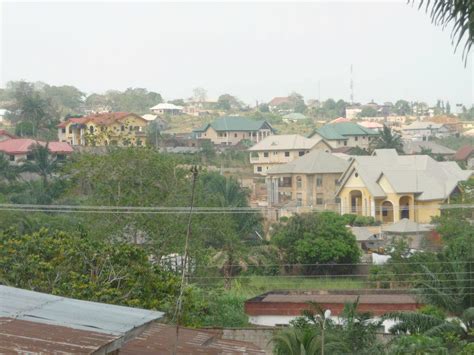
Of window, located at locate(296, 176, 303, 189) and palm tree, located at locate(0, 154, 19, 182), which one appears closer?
palm tree, located at locate(0, 154, 19, 182)

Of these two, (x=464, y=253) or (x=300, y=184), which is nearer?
(x=464, y=253)

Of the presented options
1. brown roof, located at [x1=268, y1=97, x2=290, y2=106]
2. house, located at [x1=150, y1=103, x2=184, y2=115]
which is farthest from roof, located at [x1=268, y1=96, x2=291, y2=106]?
house, located at [x1=150, y1=103, x2=184, y2=115]

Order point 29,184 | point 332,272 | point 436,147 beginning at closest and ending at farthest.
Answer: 1. point 332,272
2. point 29,184
3. point 436,147

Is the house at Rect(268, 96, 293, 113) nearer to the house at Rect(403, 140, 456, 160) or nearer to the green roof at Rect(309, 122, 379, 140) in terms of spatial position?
the green roof at Rect(309, 122, 379, 140)

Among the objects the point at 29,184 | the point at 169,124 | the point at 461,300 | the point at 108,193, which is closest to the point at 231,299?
the point at 108,193

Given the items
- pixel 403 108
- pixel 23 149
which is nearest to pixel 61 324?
pixel 23 149

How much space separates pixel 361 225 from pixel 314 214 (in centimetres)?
795

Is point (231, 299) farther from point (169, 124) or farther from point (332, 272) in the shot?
point (169, 124)

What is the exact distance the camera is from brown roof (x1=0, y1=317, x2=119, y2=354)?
558 centimetres

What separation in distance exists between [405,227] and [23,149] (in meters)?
26.0

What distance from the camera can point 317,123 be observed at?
111 metres

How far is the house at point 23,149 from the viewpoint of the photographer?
56250mm

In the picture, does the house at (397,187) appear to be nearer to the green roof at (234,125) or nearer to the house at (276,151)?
the house at (276,151)

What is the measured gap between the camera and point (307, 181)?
5269 centimetres
